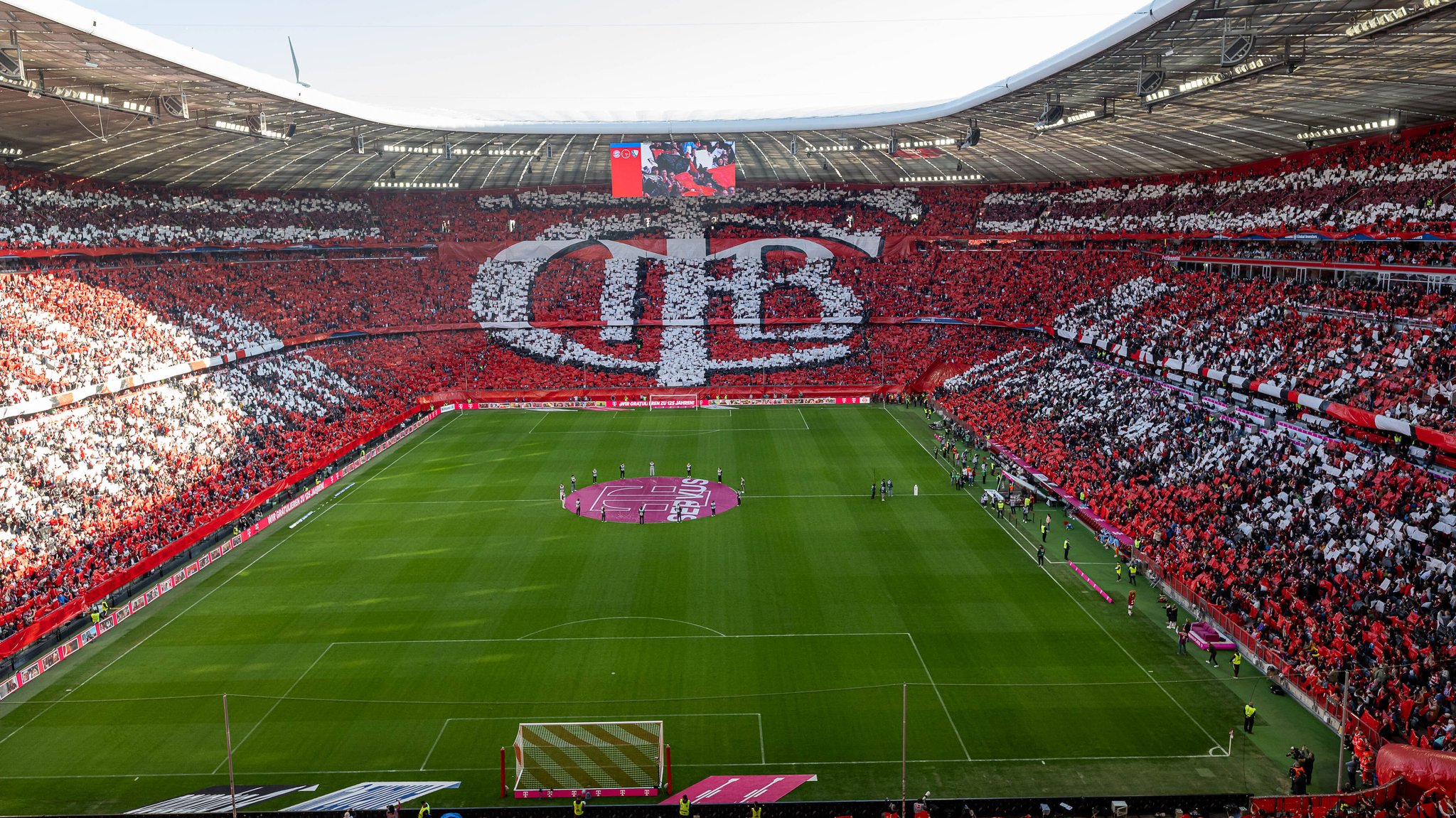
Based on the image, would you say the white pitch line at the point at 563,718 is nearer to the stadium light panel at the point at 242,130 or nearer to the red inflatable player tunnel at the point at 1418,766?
the red inflatable player tunnel at the point at 1418,766

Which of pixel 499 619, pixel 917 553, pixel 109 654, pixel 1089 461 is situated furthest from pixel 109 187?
pixel 1089 461

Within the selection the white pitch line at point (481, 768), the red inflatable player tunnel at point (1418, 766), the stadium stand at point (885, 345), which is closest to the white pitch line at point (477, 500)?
the stadium stand at point (885, 345)

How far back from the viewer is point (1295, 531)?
993 inches

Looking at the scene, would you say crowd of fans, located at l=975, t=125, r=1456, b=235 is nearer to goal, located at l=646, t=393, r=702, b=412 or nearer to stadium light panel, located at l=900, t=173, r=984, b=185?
stadium light panel, located at l=900, t=173, r=984, b=185

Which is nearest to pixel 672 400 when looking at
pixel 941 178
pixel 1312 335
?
pixel 941 178

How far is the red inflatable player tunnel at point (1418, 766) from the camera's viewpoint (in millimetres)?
14914

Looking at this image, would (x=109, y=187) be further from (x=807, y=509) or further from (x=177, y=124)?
(x=807, y=509)

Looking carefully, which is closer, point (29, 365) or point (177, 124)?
point (29, 365)

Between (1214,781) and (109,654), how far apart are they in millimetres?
26342

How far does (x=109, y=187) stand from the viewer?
171ft

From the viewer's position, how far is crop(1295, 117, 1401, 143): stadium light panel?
35750 mm

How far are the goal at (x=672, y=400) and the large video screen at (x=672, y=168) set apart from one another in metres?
12.5

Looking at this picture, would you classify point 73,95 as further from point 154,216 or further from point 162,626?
point 154,216

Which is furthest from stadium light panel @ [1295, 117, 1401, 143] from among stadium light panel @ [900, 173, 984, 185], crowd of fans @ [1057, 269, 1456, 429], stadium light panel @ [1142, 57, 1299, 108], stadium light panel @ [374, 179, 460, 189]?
stadium light panel @ [374, 179, 460, 189]
